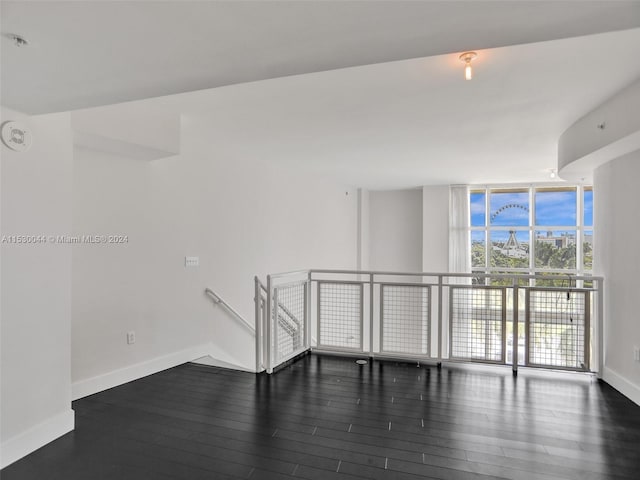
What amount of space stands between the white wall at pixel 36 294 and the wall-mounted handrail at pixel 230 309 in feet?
6.72

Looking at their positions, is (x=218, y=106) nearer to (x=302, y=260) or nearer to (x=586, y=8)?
(x=586, y=8)

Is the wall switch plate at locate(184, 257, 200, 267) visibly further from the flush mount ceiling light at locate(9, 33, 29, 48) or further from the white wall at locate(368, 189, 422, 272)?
the white wall at locate(368, 189, 422, 272)

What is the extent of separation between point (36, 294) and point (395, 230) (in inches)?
297

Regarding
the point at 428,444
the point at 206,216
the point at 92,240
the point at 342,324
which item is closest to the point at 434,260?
the point at 342,324

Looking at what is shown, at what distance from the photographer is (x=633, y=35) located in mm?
2240

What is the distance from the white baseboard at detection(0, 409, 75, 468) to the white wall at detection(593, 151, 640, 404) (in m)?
4.59

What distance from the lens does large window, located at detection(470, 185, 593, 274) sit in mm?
7754

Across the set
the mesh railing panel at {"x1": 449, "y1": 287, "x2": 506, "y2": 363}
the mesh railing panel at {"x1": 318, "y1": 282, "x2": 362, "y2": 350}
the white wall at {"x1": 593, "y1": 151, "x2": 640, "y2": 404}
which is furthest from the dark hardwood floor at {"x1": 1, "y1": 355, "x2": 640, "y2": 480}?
the mesh railing panel at {"x1": 318, "y1": 282, "x2": 362, "y2": 350}

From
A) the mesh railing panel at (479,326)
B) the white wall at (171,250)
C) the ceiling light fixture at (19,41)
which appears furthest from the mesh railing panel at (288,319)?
the ceiling light fixture at (19,41)

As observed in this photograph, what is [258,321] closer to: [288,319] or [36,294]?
[288,319]

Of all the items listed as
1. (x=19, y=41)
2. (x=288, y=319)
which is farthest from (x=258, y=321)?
(x=19, y=41)

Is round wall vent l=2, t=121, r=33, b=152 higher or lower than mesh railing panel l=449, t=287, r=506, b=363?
higher

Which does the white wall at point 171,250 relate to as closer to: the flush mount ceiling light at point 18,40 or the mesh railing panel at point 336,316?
the mesh railing panel at point 336,316

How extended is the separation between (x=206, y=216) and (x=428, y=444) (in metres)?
3.37
